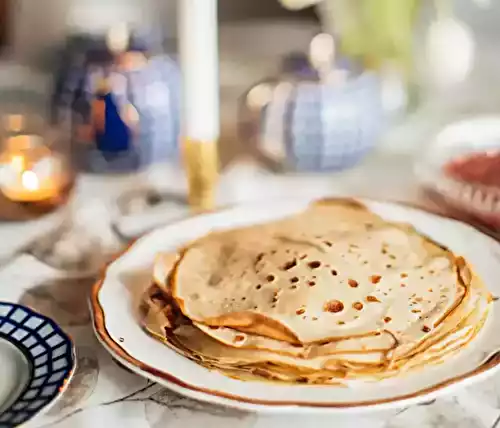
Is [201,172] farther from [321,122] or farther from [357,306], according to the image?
[357,306]

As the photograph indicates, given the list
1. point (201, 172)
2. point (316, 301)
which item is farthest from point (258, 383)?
point (201, 172)

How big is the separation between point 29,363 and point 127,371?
0.08 metres

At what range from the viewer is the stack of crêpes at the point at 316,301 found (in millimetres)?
524

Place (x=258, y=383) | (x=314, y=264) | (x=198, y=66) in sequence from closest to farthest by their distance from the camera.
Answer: (x=258, y=383) → (x=314, y=264) → (x=198, y=66)

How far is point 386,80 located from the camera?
103 cm

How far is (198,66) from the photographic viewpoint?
807 millimetres

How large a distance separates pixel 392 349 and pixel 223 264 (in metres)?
0.18

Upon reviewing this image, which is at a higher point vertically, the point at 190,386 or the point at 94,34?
the point at 94,34

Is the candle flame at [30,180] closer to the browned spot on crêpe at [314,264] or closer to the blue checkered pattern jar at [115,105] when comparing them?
the blue checkered pattern jar at [115,105]

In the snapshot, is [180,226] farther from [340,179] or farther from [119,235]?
[340,179]

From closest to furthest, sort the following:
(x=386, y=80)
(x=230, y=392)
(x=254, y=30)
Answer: (x=230, y=392) → (x=386, y=80) → (x=254, y=30)

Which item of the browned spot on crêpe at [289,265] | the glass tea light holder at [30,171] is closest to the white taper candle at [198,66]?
the glass tea light holder at [30,171]

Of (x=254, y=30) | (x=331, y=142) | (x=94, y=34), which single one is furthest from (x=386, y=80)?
(x=254, y=30)

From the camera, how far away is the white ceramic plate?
0.50 m
